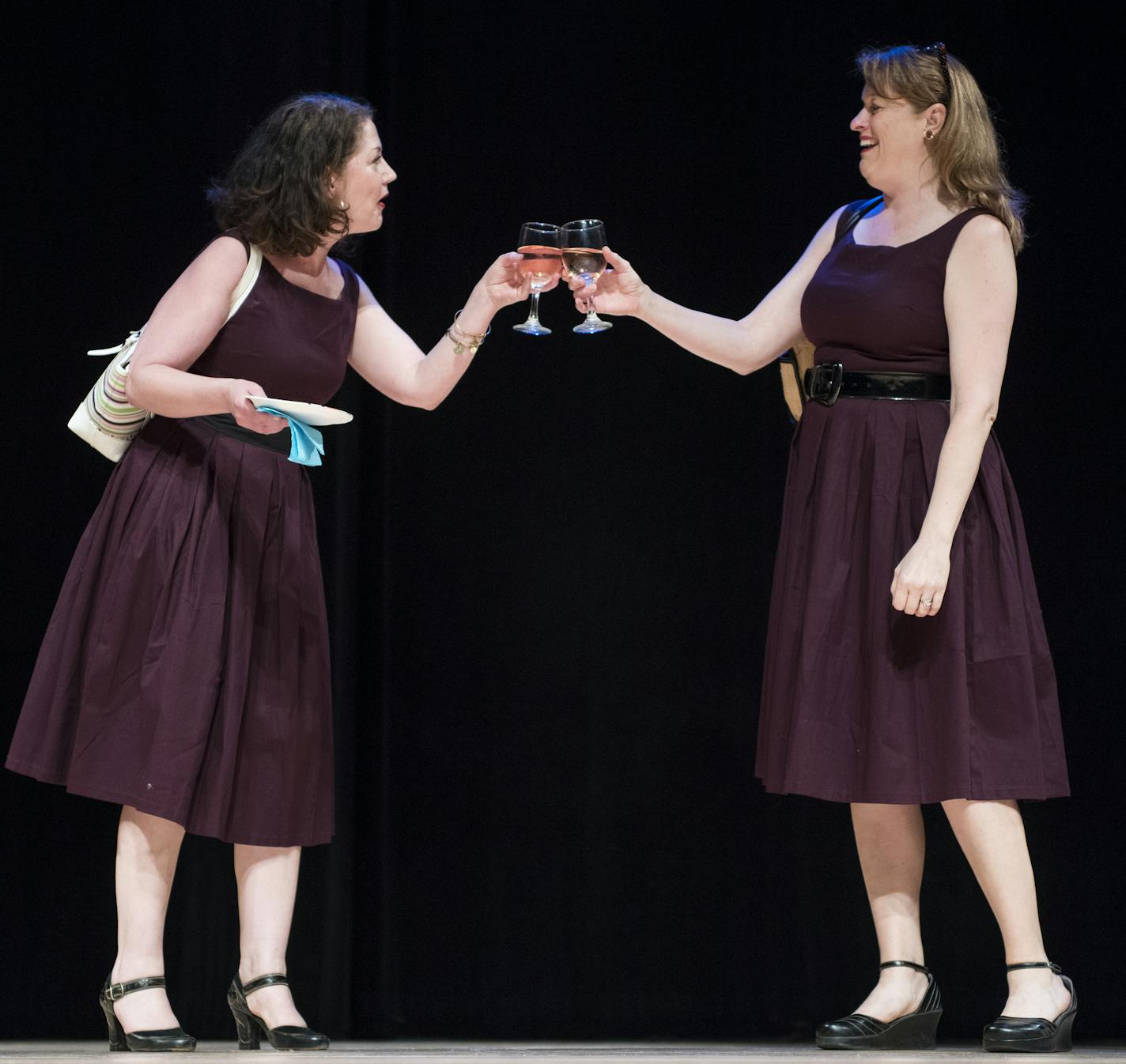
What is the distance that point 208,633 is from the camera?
2492 millimetres

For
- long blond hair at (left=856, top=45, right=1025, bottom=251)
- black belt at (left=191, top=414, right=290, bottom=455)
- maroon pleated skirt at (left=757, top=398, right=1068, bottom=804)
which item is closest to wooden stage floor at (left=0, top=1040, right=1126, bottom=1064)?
maroon pleated skirt at (left=757, top=398, right=1068, bottom=804)

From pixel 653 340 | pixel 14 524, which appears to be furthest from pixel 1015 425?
pixel 14 524

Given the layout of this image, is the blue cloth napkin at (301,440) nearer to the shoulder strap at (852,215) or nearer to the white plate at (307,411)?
the white plate at (307,411)

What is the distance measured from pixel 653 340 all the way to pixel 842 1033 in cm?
180

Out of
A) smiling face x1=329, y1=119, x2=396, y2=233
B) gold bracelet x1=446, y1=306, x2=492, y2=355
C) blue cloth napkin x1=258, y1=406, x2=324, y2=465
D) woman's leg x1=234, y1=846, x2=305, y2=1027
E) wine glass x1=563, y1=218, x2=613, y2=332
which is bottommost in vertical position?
woman's leg x1=234, y1=846, x2=305, y2=1027

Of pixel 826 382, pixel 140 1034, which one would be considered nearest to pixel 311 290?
pixel 826 382

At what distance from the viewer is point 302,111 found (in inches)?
107

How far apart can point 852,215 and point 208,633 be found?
1.38 meters

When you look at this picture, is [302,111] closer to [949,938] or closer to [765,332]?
[765,332]

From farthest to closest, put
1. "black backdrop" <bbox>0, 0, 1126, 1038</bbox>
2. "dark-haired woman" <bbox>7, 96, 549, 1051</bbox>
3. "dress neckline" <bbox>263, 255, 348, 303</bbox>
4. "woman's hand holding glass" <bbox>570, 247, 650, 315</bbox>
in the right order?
"black backdrop" <bbox>0, 0, 1126, 1038</bbox> → "woman's hand holding glass" <bbox>570, 247, 650, 315</bbox> → "dress neckline" <bbox>263, 255, 348, 303</bbox> → "dark-haired woman" <bbox>7, 96, 549, 1051</bbox>

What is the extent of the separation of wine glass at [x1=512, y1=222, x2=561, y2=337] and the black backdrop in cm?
93

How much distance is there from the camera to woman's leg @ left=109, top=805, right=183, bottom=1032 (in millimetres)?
2412

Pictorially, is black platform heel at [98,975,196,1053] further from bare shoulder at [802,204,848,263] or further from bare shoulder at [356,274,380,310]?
bare shoulder at [802,204,848,263]

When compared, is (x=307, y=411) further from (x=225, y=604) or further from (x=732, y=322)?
(x=732, y=322)
